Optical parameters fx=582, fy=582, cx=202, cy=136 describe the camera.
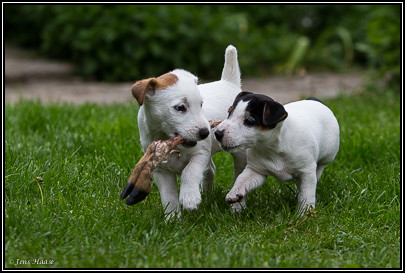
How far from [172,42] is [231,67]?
6.31 meters

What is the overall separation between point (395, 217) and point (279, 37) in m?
9.15

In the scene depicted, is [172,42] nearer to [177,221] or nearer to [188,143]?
[188,143]

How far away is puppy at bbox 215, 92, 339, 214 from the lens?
158 inches

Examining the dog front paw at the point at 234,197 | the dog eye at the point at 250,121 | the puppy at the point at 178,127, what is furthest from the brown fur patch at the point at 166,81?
the dog front paw at the point at 234,197

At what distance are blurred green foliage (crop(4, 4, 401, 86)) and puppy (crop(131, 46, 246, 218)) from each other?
5.77 m

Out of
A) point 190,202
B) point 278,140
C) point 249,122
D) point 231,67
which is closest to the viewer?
point 190,202

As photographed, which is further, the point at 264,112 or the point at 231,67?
the point at 231,67

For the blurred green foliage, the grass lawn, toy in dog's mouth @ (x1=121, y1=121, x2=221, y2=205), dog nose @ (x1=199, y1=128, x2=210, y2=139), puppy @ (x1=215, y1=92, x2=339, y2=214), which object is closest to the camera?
the grass lawn

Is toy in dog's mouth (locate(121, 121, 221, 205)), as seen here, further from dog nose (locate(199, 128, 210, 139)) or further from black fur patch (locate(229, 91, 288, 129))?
black fur patch (locate(229, 91, 288, 129))

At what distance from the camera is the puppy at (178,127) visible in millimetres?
3922

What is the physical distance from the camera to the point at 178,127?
3.96 metres

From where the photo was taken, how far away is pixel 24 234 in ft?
12.0

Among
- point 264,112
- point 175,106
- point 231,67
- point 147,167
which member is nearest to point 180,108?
point 175,106

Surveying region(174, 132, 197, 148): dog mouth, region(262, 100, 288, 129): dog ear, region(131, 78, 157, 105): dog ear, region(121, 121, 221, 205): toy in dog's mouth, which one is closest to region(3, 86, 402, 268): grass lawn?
region(121, 121, 221, 205): toy in dog's mouth
